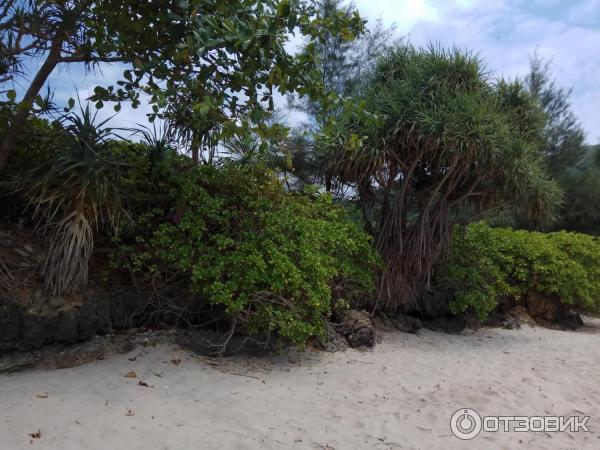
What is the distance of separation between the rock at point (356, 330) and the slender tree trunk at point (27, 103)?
14.1ft

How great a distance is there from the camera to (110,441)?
124 inches

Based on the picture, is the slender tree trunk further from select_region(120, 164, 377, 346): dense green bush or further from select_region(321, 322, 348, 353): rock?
select_region(321, 322, 348, 353): rock

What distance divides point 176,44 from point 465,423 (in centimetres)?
387

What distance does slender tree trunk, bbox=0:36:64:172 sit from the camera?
5.15m

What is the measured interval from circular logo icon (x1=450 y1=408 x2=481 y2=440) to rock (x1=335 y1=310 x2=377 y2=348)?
6.99 feet

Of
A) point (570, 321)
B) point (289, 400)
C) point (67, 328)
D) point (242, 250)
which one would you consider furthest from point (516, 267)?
point (67, 328)

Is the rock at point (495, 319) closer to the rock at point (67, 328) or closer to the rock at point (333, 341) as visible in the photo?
the rock at point (333, 341)

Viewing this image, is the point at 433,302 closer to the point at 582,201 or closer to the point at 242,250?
the point at 242,250

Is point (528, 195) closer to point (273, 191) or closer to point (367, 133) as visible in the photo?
point (367, 133)

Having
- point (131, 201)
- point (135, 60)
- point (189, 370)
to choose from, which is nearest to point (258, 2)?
point (135, 60)

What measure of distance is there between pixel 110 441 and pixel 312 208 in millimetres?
4028

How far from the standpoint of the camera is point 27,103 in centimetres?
495

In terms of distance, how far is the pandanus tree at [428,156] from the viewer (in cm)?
714

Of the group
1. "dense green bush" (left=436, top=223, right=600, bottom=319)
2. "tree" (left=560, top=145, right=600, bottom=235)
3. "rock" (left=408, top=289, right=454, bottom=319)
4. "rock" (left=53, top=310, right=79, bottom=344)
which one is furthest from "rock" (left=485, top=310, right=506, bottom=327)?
"tree" (left=560, top=145, right=600, bottom=235)
